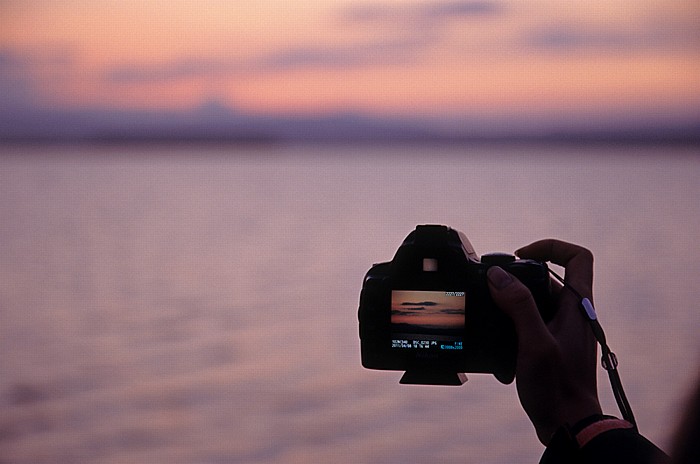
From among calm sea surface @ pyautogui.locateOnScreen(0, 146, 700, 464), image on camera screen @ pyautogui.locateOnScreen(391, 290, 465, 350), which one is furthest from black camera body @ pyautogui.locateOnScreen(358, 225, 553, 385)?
calm sea surface @ pyautogui.locateOnScreen(0, 146, 700, 464)

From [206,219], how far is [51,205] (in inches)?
75.5

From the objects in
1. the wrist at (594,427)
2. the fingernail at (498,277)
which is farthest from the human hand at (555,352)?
the wrist at (594,427)

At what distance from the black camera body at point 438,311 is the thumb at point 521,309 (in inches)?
1.2

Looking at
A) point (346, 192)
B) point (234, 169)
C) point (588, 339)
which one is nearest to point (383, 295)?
point (588, 339)

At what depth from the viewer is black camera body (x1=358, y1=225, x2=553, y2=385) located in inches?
42.1

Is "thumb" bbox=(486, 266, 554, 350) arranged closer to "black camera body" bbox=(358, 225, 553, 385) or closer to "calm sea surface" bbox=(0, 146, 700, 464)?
"black camera body" bbox=(358, 225, 553, 385)

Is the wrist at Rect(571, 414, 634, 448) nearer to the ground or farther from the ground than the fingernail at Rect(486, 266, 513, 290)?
nearer to the ground

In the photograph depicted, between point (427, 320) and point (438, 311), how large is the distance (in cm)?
2

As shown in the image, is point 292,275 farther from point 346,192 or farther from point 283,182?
point 283,182


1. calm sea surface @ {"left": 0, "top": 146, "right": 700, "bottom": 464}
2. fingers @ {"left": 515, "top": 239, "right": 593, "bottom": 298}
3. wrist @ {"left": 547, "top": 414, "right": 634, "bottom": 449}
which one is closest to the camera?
wrist @ {"left": 547, "top": 414, "right": 634, "bottom": 449}

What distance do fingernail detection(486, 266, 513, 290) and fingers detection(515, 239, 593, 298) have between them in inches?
2.6

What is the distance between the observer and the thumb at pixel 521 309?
0.99 metres

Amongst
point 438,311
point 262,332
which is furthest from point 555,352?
point 262,332

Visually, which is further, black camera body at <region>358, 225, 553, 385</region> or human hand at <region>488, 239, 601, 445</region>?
black camera body at <region>358, 225, 553, 385</region>
